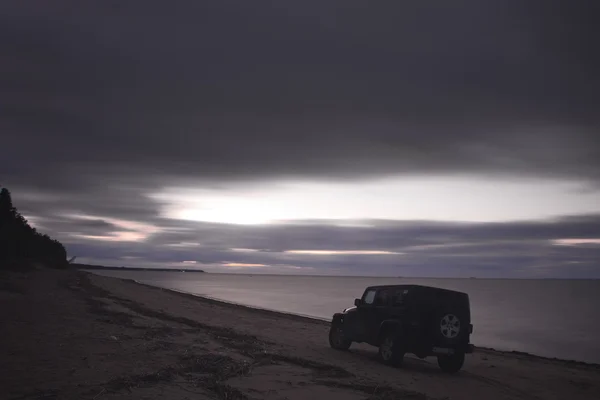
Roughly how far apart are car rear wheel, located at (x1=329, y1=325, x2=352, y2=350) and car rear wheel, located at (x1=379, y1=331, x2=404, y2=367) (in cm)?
270

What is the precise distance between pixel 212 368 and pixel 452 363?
23.8ft

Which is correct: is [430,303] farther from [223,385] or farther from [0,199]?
[0,199]

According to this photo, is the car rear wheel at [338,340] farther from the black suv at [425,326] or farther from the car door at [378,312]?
the black suv at [425,326]

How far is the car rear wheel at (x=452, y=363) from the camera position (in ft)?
47.7

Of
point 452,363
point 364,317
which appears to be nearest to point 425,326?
point 452,363

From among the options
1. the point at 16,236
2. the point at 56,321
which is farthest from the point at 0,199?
the point at 56,321

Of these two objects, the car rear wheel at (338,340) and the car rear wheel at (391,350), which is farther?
the car rear wheel at (338,340)

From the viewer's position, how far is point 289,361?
13.8m

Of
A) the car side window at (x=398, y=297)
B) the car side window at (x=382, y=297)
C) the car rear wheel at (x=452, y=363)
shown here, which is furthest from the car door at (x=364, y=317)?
the car rear wheel at (x=452, y=363)

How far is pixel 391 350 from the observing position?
14.5 metres

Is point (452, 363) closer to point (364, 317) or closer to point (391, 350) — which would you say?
point (391, 350)

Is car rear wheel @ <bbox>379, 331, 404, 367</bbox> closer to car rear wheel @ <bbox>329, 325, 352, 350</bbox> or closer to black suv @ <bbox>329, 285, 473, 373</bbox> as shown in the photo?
black suv @ <bbox>329, 285, 473, 373</bbox>

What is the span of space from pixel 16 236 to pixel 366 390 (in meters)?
63.6

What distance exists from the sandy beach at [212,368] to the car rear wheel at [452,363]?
0.28m
